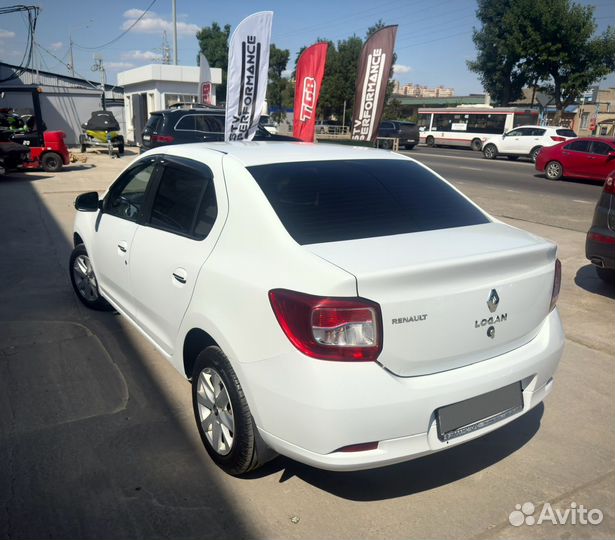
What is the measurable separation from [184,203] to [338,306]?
58.9 inches

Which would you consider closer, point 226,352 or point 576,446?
point 226,352

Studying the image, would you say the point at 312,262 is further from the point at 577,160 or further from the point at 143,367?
the point at 577,160

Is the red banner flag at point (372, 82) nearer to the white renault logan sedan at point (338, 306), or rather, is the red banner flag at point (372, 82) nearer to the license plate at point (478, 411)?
the white renault logan sedan at point (338, 306)

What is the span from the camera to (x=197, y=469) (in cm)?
282

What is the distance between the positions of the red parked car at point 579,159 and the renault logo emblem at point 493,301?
1602 centimetres

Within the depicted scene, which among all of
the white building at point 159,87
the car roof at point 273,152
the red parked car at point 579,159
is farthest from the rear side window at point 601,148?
the white building at point 159,87

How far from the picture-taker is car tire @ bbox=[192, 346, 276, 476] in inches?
98.8

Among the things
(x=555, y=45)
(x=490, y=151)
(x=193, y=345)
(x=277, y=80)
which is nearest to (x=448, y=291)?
(x=193, y=345)

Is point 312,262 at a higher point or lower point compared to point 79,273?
higher

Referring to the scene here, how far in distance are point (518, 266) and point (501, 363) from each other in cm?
47

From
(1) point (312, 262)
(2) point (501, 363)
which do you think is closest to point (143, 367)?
(1) point (312, 262)

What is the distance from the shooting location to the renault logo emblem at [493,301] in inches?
95.0

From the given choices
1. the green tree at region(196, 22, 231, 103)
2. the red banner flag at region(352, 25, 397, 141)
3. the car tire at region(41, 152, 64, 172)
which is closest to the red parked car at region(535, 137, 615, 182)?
the red banner flag at region(352, 25, 397, 141)

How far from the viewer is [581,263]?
23.6ft
